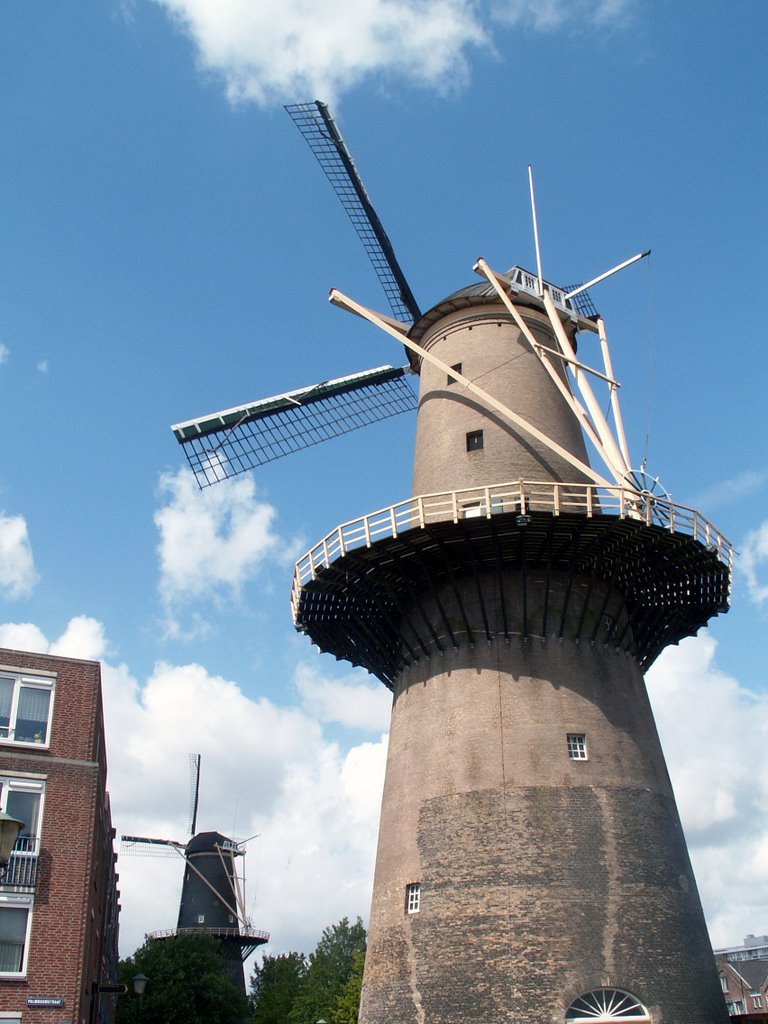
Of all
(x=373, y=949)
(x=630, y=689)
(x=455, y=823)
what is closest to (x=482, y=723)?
(x=455, y=823)

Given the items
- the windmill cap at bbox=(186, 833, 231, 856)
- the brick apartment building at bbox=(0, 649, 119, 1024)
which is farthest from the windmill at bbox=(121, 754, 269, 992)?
the brick apartment building at bbox=(0, 649, 119, 1024)

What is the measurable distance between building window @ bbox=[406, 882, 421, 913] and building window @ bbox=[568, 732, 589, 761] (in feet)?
12.8

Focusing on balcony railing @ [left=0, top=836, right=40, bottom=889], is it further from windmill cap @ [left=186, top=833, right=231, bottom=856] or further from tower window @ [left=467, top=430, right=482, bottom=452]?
windmill cap @ [left=186, top=833, right=231, bottom=856]

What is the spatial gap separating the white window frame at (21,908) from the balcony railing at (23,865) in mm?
189

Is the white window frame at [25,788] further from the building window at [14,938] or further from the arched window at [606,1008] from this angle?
the arched window at [606,1008]

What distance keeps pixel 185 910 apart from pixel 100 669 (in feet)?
125

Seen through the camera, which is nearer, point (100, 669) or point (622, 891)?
point (622, 891)

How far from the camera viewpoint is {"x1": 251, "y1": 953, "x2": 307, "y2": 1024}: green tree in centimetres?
4900

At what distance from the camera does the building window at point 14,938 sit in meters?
16.5

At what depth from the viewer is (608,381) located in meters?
23.4

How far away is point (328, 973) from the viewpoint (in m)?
46.1

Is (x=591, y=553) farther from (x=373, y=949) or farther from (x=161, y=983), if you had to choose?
(x=161, y=983)

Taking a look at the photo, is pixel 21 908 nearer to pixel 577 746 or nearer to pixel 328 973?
pixel 577 746

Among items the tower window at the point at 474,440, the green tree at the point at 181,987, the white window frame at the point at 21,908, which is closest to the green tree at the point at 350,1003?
the green tree at the point at 181,987
